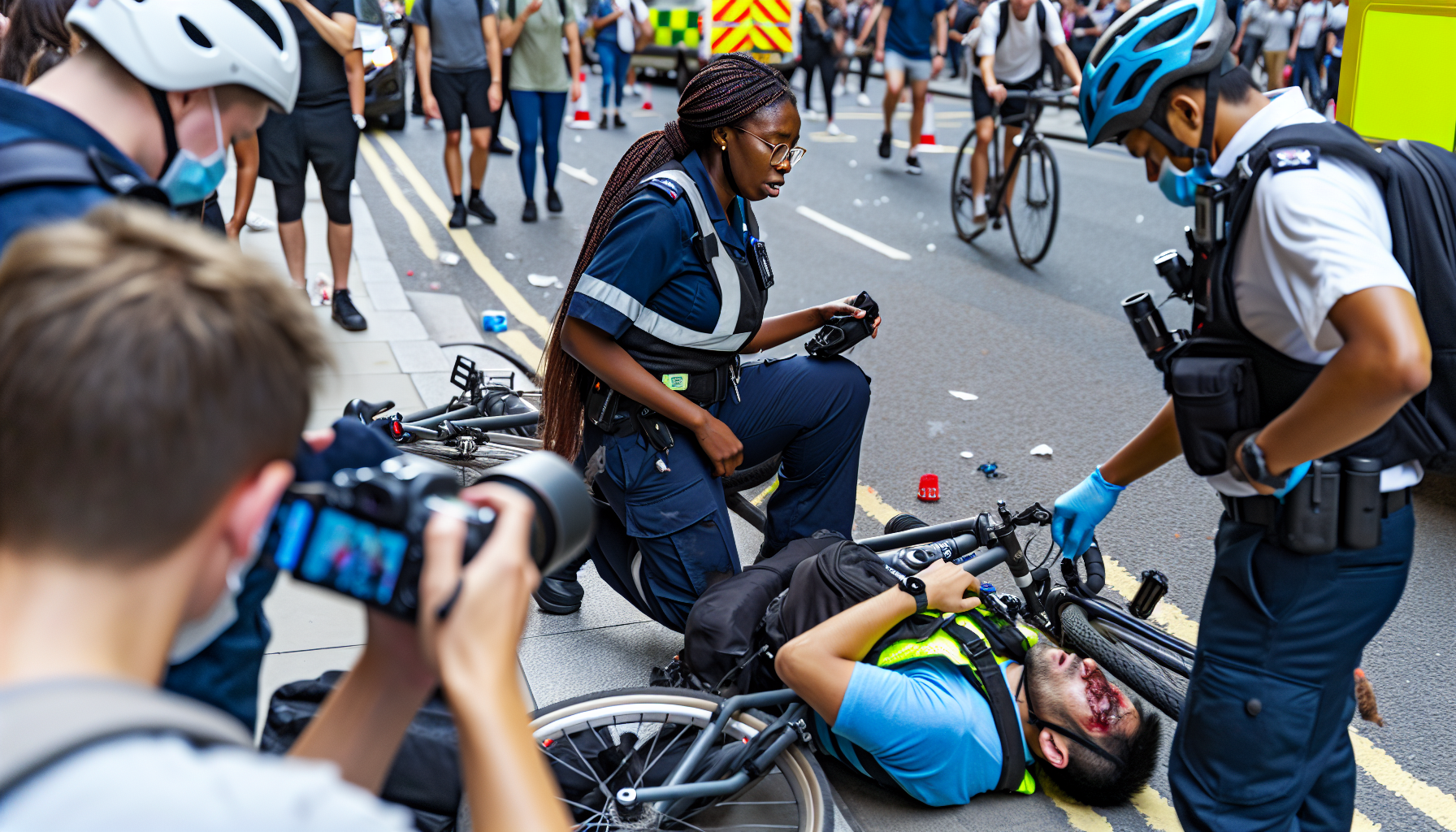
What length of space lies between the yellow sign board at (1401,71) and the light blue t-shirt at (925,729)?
3.09 m

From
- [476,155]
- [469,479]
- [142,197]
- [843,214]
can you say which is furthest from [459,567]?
[843,214]

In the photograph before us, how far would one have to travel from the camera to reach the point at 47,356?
39.1 inches

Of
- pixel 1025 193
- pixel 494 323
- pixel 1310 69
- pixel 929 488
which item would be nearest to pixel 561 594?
pixel 929 488

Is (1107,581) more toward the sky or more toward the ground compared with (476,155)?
more toward the ground

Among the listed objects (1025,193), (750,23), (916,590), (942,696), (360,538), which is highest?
(750,23)

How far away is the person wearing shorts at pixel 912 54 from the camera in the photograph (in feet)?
38.2

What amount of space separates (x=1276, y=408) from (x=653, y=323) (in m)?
1.78

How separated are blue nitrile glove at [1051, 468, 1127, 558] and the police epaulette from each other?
55.5 inches

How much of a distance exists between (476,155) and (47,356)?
8.49 m

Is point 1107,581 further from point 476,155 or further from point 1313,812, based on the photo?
point 476,155

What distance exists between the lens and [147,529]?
3.37 feet

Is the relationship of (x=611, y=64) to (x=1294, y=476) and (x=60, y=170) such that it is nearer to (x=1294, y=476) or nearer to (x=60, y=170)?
(x=1294, y=476)

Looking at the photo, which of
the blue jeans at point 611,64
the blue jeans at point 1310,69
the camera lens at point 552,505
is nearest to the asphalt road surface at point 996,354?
the blue jeans at point 611,64

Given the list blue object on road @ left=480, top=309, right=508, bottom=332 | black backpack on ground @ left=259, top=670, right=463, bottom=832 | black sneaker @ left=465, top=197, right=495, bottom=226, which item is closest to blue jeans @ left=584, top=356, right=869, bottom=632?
black backpack on ground @ left=259, top=670, right=463, bottom=832
